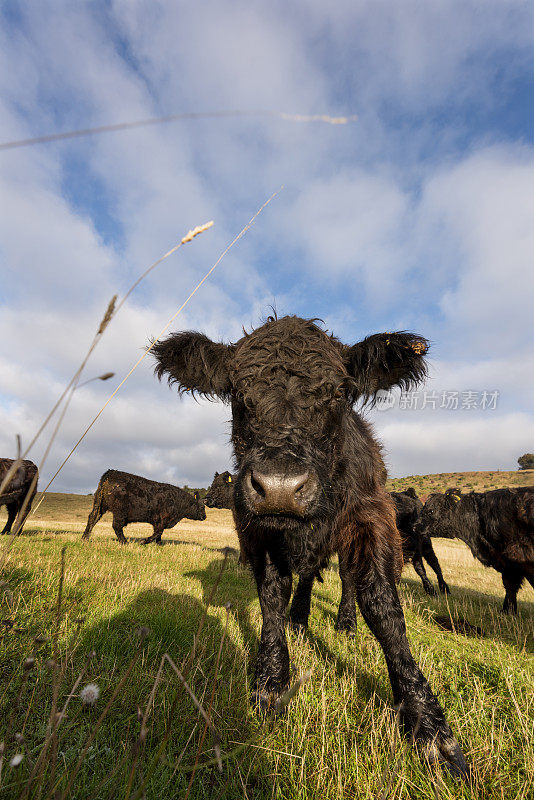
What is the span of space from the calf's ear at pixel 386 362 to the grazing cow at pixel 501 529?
4698mm

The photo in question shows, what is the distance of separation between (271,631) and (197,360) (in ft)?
9.01

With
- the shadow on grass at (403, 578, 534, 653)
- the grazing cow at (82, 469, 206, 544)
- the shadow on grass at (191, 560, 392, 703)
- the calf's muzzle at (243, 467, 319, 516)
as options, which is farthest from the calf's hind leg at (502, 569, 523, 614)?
the grazing cow at (82, 469, 206, 544)

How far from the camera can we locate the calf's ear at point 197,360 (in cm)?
436

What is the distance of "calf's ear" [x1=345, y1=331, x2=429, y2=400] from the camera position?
3.77 m

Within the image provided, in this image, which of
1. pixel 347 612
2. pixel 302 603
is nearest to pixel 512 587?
pixel 347 612

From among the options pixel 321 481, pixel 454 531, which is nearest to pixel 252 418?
pixel 321 481

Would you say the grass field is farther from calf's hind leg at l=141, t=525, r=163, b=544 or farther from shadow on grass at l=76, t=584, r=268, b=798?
calf's hind leg at l=141, t=525, r=163, b=544

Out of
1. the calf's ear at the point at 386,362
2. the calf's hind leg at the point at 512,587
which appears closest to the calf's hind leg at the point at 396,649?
the calf's ear at the point at 386,362

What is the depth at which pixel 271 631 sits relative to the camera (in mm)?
3328

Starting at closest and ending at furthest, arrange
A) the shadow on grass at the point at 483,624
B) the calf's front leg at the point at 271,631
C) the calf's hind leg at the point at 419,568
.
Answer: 1. the calf's front leg at the point at 271,631
2. the shadow on grass at the point at 483,624
3. the calf's hind leg at the point at 419,568

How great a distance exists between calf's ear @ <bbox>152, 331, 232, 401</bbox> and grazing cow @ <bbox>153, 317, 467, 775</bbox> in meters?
0.02

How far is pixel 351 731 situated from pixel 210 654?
4.64ft

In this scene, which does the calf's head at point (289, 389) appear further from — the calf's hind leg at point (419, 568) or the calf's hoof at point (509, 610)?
the calf's hind leg at point (419, 568)

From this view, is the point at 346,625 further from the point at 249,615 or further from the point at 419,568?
the point at 419,568
